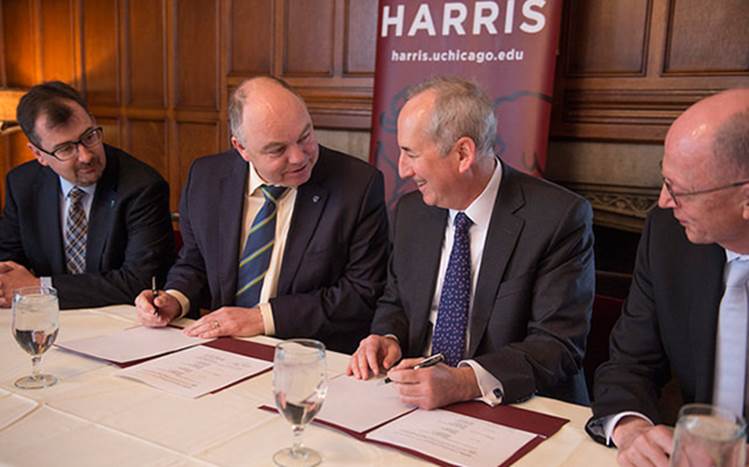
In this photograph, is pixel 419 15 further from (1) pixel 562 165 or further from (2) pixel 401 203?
(2) pixel 401 203

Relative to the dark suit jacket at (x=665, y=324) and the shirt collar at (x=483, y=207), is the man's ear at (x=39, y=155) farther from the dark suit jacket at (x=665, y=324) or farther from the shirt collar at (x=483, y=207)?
the dark suit jacket at (x=665, y=324)

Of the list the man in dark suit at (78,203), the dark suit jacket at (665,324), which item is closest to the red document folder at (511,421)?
the dark suit jacket at (665,324)

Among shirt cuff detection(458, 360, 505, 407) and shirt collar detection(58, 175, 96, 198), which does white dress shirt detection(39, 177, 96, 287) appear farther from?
shirt cuff detection(458, 360, 505, 407)

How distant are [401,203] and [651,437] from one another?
1154 millimetres

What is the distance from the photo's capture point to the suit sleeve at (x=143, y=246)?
229 centimetres

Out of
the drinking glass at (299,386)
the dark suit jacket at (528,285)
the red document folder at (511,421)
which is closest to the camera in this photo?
the drinking glass at (299,386)

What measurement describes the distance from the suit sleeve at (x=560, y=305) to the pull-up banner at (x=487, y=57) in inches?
54.9

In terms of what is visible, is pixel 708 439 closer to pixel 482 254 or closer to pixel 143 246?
pixel 482 254

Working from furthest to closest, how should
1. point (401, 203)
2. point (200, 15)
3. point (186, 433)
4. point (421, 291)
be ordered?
point (200, 15)
point (401, 203)
point (421, 291)
point (186, 433)

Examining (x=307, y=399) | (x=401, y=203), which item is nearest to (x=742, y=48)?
(x=401, y=203)

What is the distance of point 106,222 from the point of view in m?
2.60

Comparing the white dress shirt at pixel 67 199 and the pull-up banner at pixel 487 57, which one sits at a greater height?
the pull-up banner at pixel 487 57

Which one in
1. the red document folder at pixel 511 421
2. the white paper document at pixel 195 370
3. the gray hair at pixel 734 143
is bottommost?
the white paper document at pixel 195 370

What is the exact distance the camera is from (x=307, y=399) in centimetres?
110
